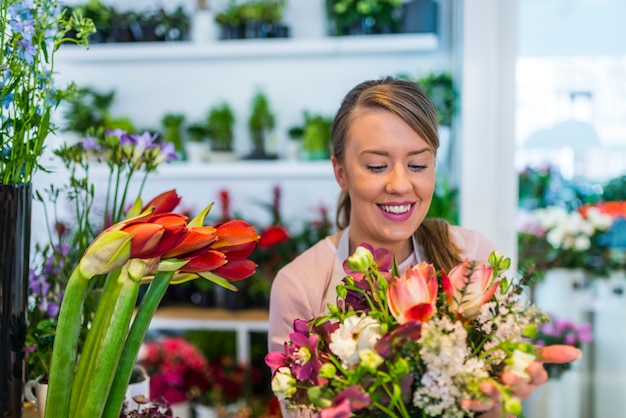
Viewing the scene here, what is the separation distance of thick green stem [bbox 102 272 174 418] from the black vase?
0.45ft

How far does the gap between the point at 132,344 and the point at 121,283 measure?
10 centimetres

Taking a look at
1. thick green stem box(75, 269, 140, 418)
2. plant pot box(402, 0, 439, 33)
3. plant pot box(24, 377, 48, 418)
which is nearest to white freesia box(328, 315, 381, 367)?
thick green stem box(75, 269, 140, 418)

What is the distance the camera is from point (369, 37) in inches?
123

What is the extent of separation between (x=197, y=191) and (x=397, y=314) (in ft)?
9.58

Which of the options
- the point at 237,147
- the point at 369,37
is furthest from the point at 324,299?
the point at 237,147

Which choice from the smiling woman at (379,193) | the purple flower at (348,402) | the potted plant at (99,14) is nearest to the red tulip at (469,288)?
the purple flower at (348,402)

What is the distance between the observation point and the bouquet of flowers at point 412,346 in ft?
2.33

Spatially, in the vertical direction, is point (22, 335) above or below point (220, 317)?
above

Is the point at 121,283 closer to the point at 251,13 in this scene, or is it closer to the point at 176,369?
the point at 176,369

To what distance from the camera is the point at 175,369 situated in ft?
9.68

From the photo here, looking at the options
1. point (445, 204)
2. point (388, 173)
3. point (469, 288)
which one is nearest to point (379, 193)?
point (388, 173)

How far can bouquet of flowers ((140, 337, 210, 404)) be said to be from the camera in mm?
2926

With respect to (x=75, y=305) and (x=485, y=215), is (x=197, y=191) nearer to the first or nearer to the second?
(x=485, y=215)

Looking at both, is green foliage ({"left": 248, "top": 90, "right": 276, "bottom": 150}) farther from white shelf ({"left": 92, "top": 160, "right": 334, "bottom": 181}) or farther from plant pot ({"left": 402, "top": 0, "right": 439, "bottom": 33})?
plant pot ({"left": 402, "top": 0, "right": 439, "bottom": 33})
